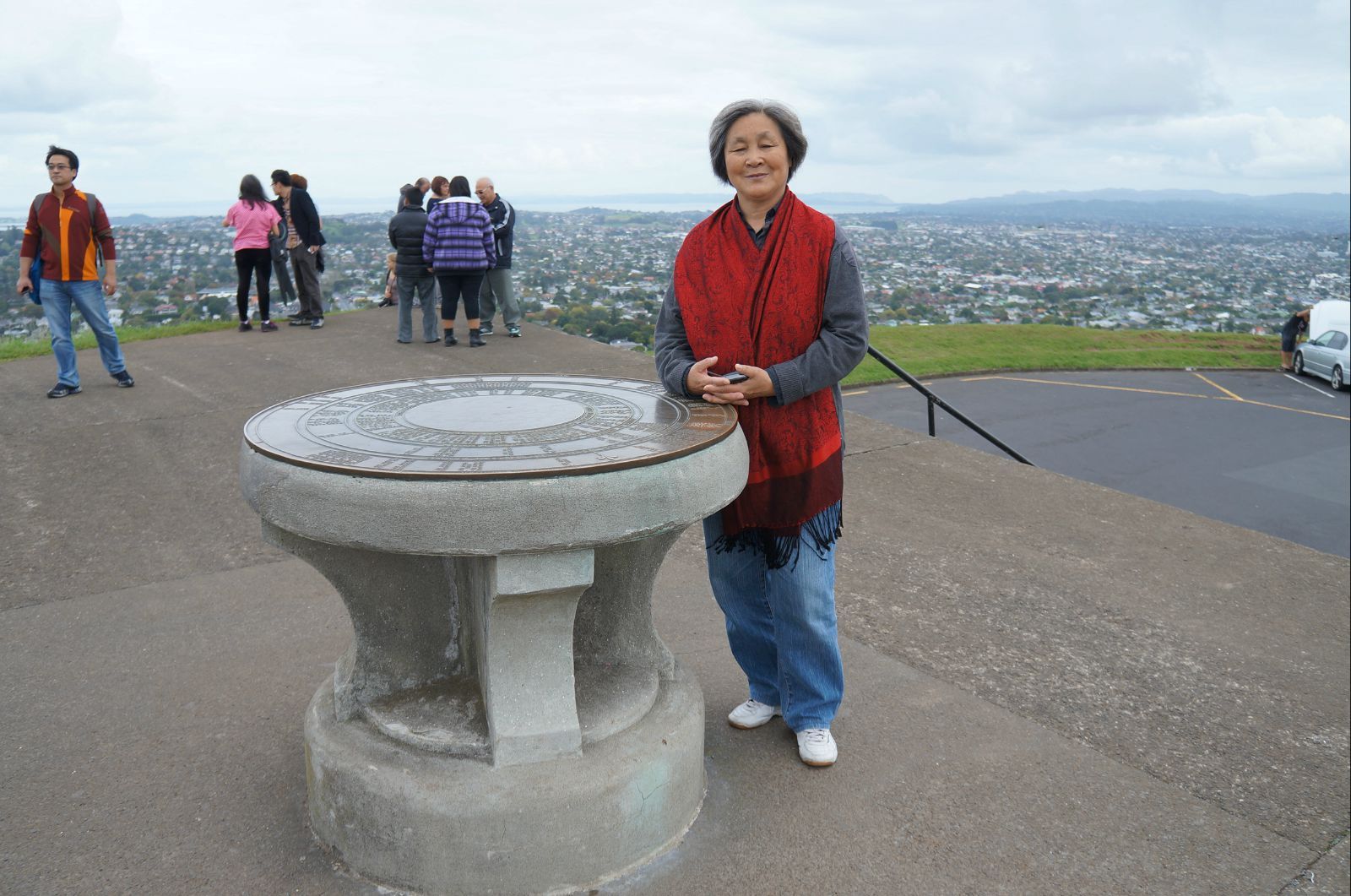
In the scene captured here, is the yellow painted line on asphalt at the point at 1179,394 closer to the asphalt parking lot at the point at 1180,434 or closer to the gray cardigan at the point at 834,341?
the asphalt parking lot at the point at 1180,434

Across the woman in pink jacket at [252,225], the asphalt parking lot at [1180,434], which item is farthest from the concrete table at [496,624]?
the asphalt parking lot at [1180,434]

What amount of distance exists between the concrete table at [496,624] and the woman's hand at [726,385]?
56 millimetres

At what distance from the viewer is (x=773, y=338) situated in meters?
3.10

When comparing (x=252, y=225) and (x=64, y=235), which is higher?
(x=252, y=225)

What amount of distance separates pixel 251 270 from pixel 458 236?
112 inches

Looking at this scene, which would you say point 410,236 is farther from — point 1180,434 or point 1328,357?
point 1328,357

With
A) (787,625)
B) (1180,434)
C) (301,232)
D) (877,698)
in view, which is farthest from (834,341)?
(1180,434)

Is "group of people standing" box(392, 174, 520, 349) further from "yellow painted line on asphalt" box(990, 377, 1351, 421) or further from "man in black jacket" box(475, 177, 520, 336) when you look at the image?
"yellow painted line on asphalt" box(990, 377, 1351, 421)

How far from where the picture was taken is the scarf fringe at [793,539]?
3195 mm

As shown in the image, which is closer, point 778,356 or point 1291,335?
point 778,356

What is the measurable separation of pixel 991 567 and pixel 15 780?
4280 millimetres

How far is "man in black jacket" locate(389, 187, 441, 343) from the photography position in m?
10.4

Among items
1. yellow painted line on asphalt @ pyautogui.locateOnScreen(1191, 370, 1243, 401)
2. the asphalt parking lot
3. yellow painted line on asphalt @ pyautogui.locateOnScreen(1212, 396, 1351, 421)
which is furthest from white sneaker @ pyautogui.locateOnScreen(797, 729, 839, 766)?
yellow painted line on asphalt @ pyautogui.locateOnScreen(1191, 370, 1243, 401)

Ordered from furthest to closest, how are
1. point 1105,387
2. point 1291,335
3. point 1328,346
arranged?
point 1291,335
point 1328,346
point 1105,387
